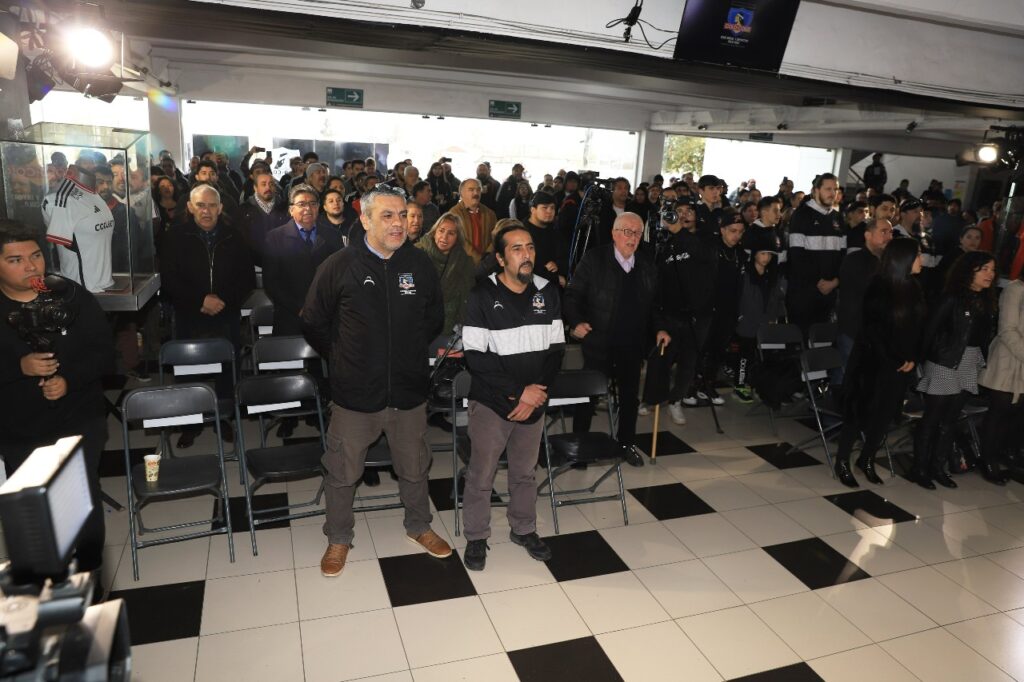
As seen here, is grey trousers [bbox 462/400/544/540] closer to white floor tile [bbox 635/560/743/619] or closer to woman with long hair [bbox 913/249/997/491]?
white floor tile [bbox 635/560/743/619]

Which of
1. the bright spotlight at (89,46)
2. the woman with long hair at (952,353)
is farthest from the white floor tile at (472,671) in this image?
the bright spotlight at (89,46)

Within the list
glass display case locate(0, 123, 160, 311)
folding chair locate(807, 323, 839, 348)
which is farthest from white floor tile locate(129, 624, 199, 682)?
folding chair locate(807, 323, 839, 348)

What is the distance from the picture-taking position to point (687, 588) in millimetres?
3229

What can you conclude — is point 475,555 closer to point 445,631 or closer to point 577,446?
point 445,631

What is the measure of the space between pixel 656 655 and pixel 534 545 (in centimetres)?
84

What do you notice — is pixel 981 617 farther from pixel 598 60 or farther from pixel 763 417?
pixel 598 60

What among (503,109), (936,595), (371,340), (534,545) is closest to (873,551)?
(936,595)

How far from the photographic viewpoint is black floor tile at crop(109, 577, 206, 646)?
2.70m

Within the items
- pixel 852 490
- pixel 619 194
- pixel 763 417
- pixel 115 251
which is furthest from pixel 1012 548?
pixel 115 251

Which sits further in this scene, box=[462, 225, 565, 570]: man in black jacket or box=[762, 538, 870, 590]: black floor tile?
box=[762, 538, 870, 590]: black floor tile

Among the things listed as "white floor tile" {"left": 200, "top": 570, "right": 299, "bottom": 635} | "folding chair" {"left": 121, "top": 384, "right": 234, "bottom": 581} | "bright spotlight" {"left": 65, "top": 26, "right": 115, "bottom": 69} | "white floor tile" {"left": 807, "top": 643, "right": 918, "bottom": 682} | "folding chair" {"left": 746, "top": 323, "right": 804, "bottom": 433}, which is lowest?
"white floor tile" {"left": 807, "top": 643, "right": 918, "bottom": 682}

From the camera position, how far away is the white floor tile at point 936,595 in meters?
3.15

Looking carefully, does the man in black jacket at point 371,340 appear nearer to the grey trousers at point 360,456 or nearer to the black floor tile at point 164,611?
the grey trousers at point 360,456

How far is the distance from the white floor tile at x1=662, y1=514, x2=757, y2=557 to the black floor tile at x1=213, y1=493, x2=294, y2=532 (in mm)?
2100
